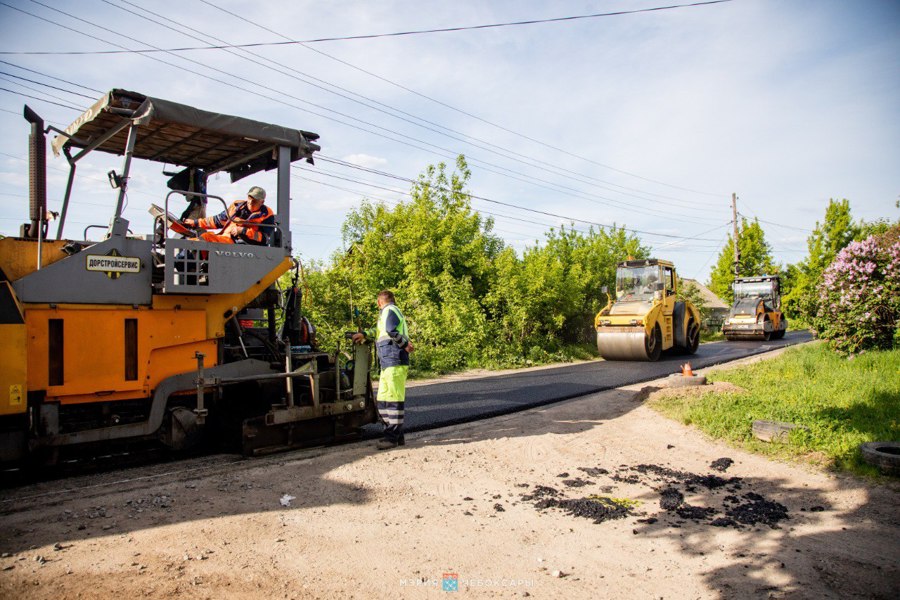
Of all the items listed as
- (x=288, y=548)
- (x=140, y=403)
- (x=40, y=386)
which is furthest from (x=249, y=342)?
(x=288, y=548)

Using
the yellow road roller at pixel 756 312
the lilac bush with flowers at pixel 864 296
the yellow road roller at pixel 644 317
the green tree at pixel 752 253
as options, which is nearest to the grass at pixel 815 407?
the lilac bush with flowers at pixel 864 296

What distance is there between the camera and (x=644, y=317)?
47.2 ft

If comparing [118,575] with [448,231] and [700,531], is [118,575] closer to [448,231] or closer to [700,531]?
[700,531]

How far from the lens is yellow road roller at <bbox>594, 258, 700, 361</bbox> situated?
14578 millimetres

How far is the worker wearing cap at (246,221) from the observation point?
17.4 feet

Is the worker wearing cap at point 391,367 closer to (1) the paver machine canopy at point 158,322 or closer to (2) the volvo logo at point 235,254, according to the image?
(1) the paver machine canopy at point 158,322

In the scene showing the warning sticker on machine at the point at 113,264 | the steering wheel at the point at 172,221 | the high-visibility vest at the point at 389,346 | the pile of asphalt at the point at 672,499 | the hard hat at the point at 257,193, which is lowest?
the pile of asphalt at the point at 672,499

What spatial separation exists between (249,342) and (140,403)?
1.35m

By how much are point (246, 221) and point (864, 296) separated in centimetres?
1118

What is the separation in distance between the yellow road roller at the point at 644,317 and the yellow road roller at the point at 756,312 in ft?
21.3

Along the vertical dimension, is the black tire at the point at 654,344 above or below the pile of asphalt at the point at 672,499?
above

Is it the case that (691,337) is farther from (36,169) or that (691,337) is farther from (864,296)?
(36,169)

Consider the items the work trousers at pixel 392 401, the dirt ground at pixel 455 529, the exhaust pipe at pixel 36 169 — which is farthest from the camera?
the work trousers at pixel 392 401

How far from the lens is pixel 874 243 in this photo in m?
11.2
